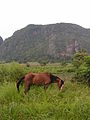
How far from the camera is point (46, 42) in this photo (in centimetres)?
13962

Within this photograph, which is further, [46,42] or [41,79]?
[46,42]

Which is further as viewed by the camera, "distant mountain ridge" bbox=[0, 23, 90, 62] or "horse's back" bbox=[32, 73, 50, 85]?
"distant mountain ridge" bbox=[0, 23, 90, 62]

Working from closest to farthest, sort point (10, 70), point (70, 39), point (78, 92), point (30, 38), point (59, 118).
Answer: point (59, 118)
point (78, 92)
point (10, 70)
point (70, 39)
point (30, 38)

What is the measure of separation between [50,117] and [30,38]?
5946 inches

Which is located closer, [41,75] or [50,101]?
[50,101]

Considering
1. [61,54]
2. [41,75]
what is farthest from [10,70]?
[61,54]

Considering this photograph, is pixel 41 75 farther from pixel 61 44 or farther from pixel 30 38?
pixel 30 38

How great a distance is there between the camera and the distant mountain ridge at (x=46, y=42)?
4906 inches

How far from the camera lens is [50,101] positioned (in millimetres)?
5809

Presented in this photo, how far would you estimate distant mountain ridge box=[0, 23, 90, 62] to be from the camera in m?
125

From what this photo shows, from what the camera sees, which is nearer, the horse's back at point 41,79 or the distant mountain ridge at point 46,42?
the horse's back at point 41,79

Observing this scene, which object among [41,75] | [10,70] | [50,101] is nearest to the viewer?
[50,101]

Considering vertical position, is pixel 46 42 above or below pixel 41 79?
above

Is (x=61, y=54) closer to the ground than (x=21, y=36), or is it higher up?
closer to the ground
